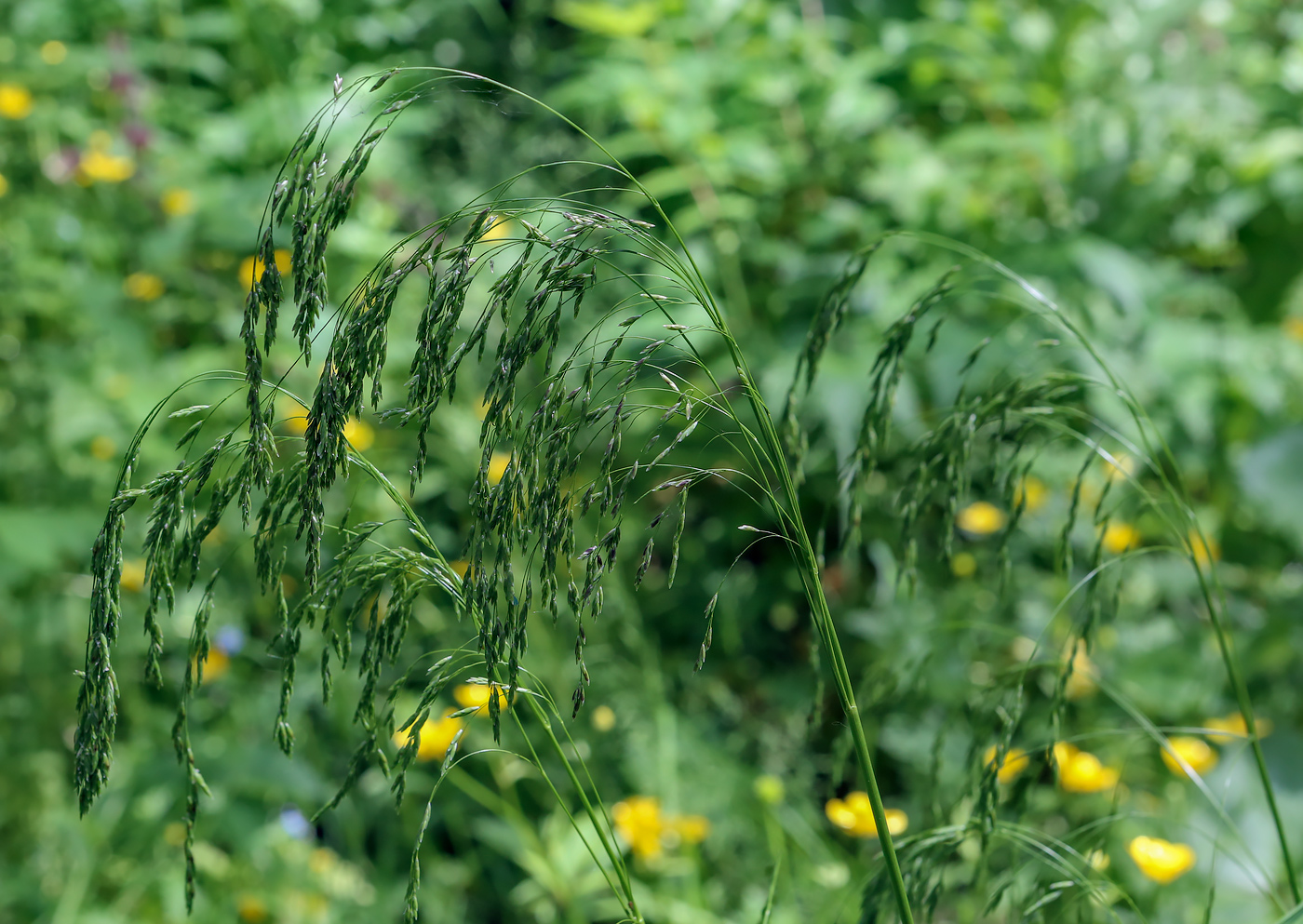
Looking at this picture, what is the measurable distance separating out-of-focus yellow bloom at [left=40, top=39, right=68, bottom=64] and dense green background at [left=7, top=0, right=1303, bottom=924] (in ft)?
0.07

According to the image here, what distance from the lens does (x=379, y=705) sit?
1984 mm

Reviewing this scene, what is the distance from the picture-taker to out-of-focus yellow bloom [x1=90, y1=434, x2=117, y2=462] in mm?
2297

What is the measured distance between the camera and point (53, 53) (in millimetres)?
3100

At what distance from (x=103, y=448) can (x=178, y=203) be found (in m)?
0.70

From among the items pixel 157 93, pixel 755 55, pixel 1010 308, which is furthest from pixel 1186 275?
pixel 157 93

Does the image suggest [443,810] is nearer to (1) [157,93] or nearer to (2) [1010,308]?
(2) [1010,308]

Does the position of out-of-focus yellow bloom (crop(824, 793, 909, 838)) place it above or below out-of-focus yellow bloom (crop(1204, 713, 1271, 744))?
above

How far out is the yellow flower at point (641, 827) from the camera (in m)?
1.58

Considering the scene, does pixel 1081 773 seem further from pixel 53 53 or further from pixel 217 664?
pixel 53 53

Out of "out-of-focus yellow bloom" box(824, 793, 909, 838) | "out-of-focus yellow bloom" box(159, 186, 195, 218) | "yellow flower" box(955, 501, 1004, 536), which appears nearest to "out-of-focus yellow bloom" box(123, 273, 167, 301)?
"out-of-focus yellow bloom" box(159, 186, 195, 218)

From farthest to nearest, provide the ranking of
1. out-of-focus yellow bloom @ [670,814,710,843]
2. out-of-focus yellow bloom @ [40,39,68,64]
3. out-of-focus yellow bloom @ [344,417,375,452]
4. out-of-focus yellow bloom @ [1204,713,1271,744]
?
1. out-of-focus yellow bloom @ [40,39,68,64]
2. out-of-focus yellow bloom @ [344,417,375,452]
3. out-of-focus yellow bloom @ [1204,713,1271,744]
4. out-of-focus yellow bloom @ [670,814,710,843]

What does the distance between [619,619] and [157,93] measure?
2.42 m

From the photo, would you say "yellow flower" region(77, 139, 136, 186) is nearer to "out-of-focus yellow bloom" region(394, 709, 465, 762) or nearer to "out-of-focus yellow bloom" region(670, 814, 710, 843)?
"out-of-focus yellow bloom" region(394, 709, 465, 762)

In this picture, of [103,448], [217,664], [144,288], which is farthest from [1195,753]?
[144,288]
